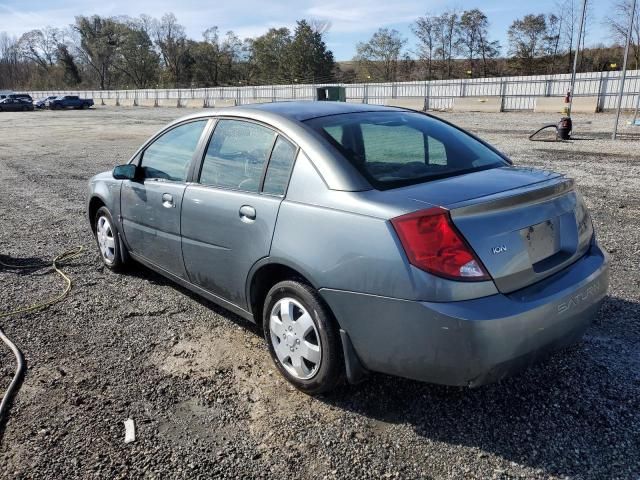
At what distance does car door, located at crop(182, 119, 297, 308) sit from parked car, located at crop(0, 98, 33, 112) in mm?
58732

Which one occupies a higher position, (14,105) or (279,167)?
(279,167)

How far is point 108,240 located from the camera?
5090 millimetres

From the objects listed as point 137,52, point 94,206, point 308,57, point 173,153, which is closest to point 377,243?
point 173,153

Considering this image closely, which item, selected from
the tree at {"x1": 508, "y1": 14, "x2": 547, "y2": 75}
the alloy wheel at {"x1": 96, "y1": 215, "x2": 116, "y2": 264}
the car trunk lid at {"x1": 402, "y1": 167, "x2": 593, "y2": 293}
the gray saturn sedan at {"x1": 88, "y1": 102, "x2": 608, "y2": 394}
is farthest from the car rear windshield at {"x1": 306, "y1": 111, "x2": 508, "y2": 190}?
the tree at {"x1": 508, "y1": 14, "x2": 547, "y2": 75}

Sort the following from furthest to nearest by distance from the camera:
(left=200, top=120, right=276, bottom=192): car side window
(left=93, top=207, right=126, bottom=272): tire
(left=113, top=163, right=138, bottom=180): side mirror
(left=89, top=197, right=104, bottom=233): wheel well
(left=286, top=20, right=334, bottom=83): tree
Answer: (left=286, top=20, right=334, bottom=83): tree < (left=89, top=197, right=104, bottom=233): wheel well < (left=93, top=207, right=126, bottom=272): tire < (left=113, top=163, right=138, bottom=180): side mirror < (left=200, top=120, right=276, bottom=192): car side window

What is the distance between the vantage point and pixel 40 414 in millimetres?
2967

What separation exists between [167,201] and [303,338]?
1655mm

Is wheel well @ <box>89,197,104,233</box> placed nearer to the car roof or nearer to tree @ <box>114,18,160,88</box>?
the car roof

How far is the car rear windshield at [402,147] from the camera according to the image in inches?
118

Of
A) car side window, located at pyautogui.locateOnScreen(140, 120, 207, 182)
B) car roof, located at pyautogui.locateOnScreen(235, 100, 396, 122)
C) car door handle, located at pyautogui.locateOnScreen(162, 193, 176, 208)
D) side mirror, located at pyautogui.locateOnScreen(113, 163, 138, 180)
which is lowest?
car door handle, located at pyautogui.locateOnScreen(162, 193, 176, 208)

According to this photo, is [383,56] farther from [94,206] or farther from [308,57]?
[94,206]

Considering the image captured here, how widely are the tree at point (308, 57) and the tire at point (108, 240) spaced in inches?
2923

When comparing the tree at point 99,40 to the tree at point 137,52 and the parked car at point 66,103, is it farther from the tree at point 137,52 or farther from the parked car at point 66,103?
the parked car at point 66,103

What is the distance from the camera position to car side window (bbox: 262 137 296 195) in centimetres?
307
